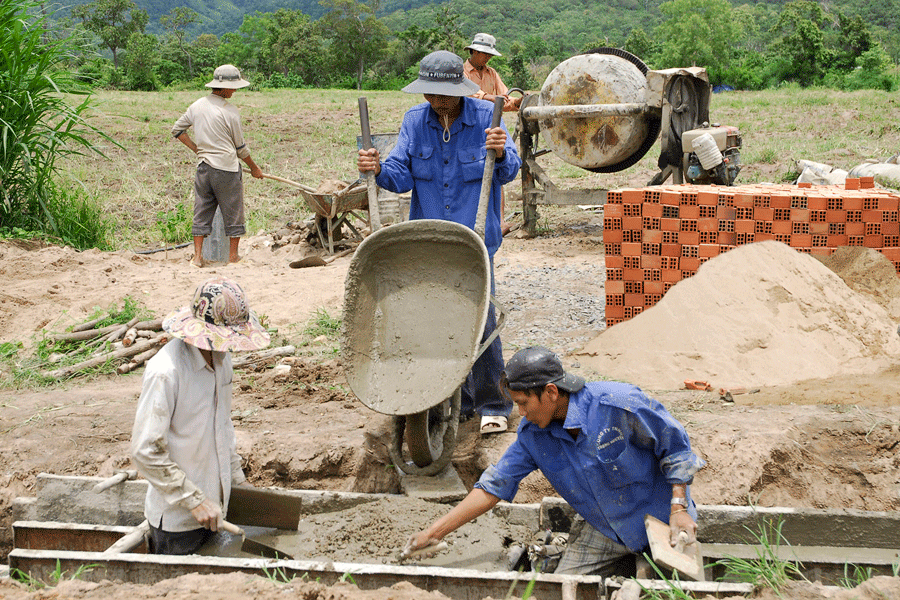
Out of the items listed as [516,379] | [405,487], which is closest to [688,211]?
[405,487]

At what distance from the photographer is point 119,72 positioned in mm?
37062

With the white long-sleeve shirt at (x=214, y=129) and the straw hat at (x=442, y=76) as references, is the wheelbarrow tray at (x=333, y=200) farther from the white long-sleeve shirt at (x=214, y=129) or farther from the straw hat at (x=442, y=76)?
the straw hat at (x=442, y=76)

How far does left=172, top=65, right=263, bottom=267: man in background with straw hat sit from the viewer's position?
760 centimetres

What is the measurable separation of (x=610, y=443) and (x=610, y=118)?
261 inches

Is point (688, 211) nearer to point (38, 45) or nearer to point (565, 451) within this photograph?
point (565, 451)

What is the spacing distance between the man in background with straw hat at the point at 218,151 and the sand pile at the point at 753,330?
406cm

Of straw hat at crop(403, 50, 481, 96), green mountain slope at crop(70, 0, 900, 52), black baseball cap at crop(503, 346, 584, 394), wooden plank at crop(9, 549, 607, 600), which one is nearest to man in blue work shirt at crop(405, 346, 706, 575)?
black baseball cap at crop(503, 346, 584, 394)

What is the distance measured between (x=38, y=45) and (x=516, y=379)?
8018mm

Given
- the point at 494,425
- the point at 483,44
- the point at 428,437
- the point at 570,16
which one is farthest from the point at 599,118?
the point at 570,16

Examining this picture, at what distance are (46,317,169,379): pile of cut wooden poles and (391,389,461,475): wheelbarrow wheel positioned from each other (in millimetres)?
2664

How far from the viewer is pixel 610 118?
8883 mm

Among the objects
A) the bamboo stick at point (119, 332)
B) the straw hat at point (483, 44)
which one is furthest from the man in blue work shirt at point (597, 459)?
Answer: the straw hat at point (483, 44)

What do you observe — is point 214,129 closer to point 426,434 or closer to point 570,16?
point 426,434

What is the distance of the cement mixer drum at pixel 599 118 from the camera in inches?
348
